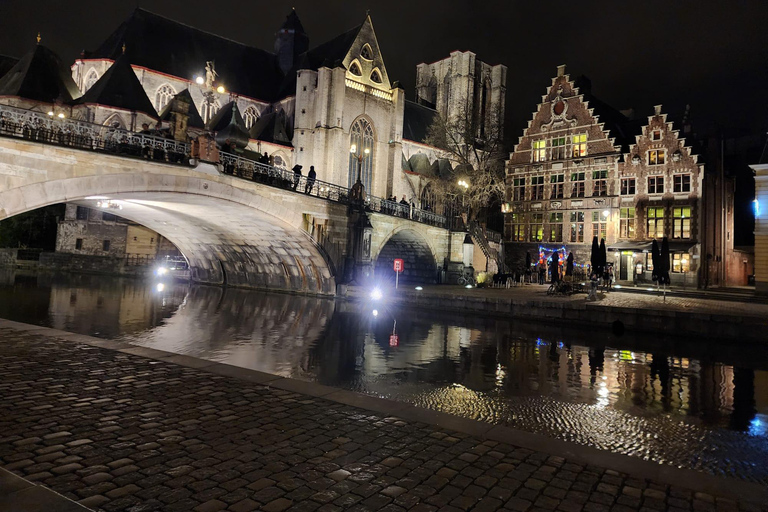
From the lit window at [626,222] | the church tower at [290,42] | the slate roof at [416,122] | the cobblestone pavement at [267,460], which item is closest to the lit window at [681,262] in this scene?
the lit window at [626,222]

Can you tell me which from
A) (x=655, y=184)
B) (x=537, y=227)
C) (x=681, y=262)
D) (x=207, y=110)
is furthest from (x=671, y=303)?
(x=207, y=110)

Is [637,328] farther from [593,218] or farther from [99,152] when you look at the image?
[593,218]

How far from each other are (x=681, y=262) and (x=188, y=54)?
136 ft

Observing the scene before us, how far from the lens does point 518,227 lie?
41312 millimetres

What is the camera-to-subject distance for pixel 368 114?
43719 millimetres


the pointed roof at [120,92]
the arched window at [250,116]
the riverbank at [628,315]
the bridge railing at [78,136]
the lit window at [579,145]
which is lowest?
the riverbank at [628,315]

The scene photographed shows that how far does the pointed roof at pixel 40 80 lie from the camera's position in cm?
3475

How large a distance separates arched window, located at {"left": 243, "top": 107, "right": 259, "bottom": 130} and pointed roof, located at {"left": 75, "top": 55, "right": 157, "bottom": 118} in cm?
1001

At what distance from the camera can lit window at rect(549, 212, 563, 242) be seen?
1523 inches

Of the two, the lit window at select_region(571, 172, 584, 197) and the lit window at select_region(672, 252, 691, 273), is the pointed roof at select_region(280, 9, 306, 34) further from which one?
the lit window at select_region(672, 252, 691, 273)

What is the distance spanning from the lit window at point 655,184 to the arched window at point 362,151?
2148 centimetres

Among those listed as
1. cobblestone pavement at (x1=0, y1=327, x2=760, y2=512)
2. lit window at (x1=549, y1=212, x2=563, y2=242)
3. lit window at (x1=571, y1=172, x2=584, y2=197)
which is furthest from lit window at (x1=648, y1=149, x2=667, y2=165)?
cobblestone pavement at (x1=0, y1=327, x2=760, y2=512)

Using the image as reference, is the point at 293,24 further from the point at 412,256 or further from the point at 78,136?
the point at 78,136

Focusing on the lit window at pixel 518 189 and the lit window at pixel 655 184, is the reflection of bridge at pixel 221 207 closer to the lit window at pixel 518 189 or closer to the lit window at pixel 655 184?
the lit window at pixel 518 189
